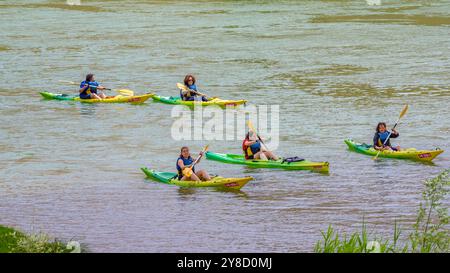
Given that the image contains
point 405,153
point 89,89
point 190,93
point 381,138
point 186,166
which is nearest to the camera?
point 186,166

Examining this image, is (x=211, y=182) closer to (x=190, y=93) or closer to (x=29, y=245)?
(x=29, y=245)

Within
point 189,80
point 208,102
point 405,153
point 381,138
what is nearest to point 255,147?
point 381,138

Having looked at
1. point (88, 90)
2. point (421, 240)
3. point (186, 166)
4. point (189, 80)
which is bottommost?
point (186, 166)

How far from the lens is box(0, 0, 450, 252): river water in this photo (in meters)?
21.9

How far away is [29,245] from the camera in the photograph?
16.0 metres

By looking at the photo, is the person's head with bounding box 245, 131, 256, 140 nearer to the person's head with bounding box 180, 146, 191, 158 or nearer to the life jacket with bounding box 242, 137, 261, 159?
the life jacket with bounding box 242, 137, 261, 159

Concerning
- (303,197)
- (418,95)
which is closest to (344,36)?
(418,95)

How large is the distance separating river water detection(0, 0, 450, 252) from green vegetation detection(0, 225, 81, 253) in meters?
2.08

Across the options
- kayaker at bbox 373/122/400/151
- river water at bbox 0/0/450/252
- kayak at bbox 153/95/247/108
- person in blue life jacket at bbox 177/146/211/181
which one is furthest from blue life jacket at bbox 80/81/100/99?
person in blue life jacket at bbox 177/146/211/181

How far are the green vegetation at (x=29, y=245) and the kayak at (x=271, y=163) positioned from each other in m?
9.60

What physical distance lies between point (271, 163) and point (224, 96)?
13.4m

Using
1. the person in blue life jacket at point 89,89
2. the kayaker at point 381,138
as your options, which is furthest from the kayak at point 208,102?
the kayaker at point 381,138

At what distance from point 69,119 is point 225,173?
35.2 ft

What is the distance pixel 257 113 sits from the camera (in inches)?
1431
